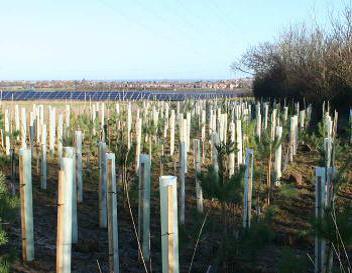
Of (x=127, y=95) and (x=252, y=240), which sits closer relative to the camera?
(x=252, y=240)

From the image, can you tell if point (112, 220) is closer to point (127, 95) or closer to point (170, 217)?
point (170, 217)

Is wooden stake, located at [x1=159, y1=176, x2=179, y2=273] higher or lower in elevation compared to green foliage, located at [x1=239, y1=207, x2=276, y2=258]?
higher

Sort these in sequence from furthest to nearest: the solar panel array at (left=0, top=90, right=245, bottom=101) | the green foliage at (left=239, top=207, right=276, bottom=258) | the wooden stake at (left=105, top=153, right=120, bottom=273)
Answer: the solar panel array at (left=0, top=90, right=245, bottom=101) → the green foliage at (left=239, top=207, right=276, bottom=258) → the wooden stake at (left=105, top=153, right=120, bottom=273)

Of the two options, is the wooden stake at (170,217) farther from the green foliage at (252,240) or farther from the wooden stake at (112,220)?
the green foliage at (252,240)

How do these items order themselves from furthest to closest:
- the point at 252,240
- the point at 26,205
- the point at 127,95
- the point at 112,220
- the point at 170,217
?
the point at 127,95
the point at 252,240
the point at 26,205
the point at 112,220
the point at 170,217

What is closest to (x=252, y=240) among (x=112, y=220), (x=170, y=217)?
(x=112, y=220)

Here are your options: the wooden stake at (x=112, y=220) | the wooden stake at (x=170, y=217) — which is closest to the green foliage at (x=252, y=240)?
the wooden stake at (x=112, y=220)

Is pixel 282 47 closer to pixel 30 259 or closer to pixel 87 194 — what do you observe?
pixel 87 194

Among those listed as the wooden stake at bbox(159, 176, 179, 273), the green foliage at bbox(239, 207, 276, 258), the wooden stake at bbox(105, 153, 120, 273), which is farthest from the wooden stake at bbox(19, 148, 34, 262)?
the green foliage at bbox(239, 207, 276, 258)

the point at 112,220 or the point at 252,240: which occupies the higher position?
the point at 112,220

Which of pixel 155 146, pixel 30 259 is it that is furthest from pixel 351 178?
pixel 30 259

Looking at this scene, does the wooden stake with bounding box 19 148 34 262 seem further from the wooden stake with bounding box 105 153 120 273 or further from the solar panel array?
the solar panel array

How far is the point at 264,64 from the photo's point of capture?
31.7 metres

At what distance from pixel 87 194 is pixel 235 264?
11.1 ft
